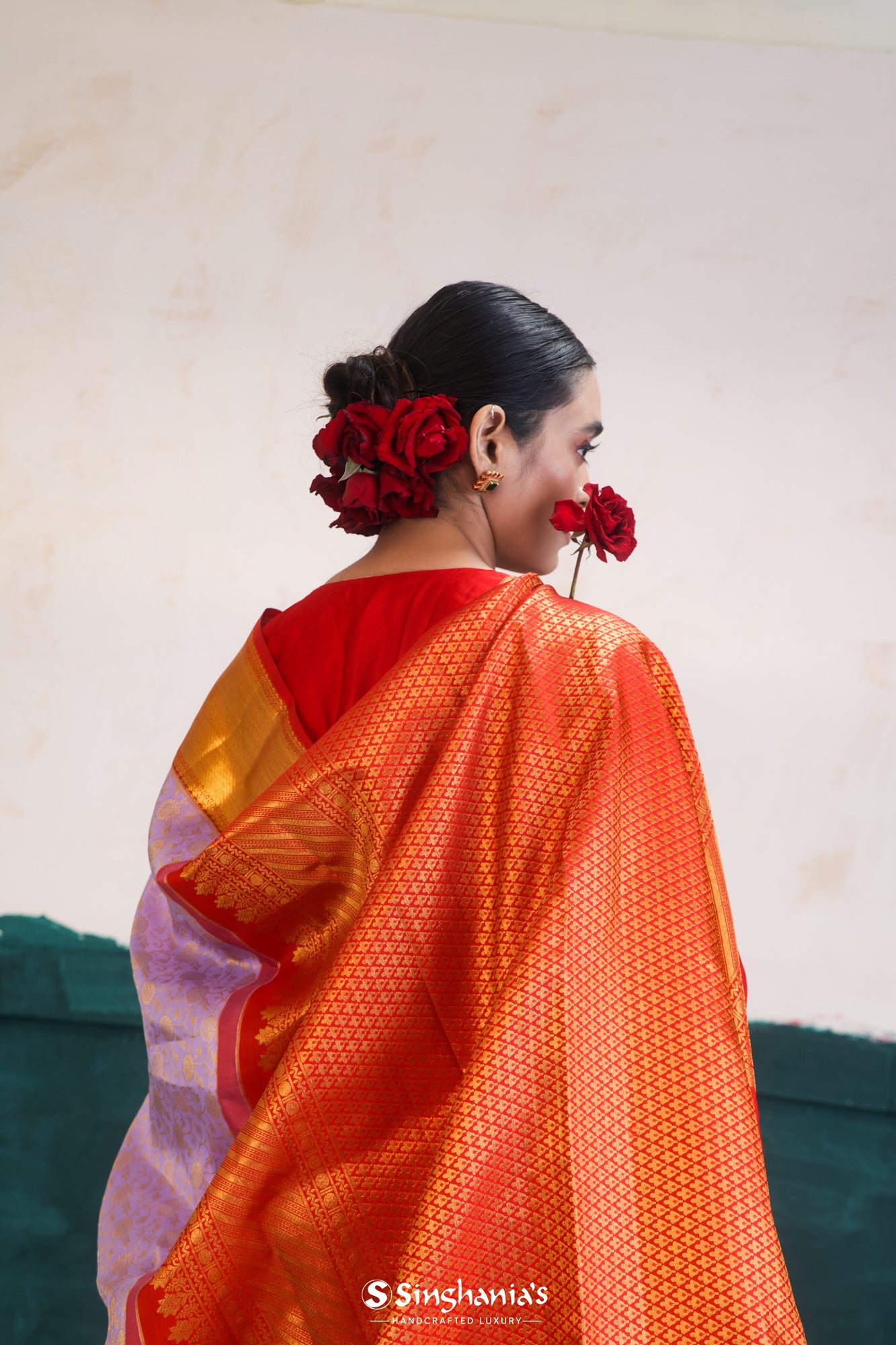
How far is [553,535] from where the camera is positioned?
1.13 metres

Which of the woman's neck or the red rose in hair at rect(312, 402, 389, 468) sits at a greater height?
the red rose in hair at rect(312, 402, 389, 468)

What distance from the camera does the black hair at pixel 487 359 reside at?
1.08 metres

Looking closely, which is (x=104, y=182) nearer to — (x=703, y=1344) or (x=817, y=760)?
(x=817, y=760)

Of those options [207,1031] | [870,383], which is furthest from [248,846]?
[870,383]

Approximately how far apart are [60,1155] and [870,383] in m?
2.00

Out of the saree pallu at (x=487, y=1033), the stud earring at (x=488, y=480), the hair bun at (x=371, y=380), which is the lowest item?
the saree pallu at (x=487, y=1033)

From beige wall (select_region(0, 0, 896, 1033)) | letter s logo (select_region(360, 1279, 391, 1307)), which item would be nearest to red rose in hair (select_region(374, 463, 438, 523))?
letter s logo (select_region(360, 1279, 391, 1307))

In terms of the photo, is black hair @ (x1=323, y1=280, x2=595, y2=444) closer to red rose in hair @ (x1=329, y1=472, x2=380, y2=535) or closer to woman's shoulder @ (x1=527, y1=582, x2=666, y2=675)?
red rose in hair @ (x1=329, y1=472, x2=380, y2=535)

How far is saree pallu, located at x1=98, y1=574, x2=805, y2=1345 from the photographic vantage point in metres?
0.73

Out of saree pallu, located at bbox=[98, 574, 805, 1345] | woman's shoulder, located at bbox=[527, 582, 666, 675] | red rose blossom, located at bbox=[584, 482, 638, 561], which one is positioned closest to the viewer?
saree pallu, located at bbox=[98, 574, 805, 1345]

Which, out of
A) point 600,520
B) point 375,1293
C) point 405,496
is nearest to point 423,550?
point 405,496

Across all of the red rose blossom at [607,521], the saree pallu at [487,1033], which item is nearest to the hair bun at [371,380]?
the red rose blossom at [607,521]

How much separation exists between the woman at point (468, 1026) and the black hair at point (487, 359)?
0.20 meters

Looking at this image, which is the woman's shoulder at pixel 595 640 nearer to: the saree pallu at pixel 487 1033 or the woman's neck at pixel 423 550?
the saree pallu at pixel 487 1033
